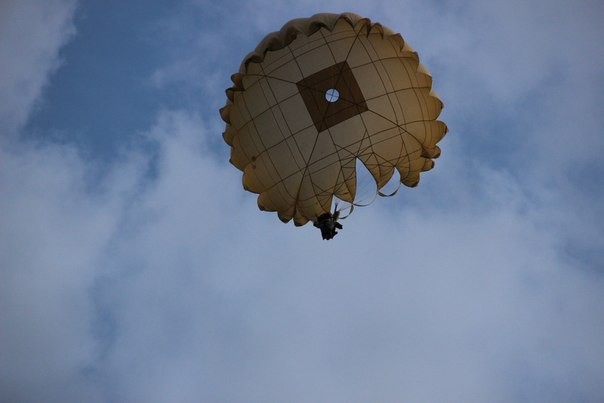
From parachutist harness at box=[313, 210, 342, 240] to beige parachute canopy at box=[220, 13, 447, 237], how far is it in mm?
170

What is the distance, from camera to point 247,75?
2775 cm

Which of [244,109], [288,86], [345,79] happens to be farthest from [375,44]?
[244,109]

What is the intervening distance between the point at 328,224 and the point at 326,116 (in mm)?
3904

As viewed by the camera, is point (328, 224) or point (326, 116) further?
point (328, 224)

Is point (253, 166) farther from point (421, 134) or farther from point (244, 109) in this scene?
point (421, 134)

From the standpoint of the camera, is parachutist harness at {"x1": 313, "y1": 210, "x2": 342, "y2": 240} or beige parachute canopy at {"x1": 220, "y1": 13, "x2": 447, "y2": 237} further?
parachutist harness at {"x1": 313, "y1": 210, "x2": 342, "y2": 240}

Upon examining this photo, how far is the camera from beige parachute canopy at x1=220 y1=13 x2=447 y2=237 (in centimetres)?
2770

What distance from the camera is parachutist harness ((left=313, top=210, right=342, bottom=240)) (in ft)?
94.5

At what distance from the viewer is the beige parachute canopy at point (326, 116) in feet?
90.9

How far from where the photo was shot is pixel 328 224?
28859 mm

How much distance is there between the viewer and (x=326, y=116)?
2825 centimetres

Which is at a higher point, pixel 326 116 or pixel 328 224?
pixel 326 116

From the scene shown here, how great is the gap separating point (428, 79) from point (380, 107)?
1.94 meters

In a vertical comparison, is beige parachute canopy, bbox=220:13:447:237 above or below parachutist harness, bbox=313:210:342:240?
above
